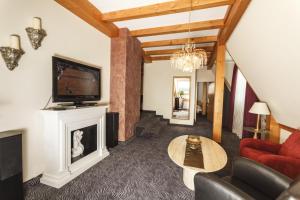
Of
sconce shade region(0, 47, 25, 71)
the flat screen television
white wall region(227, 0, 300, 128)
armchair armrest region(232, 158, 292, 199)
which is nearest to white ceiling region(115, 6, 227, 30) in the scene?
white wall region(227, 0, 300, 128)

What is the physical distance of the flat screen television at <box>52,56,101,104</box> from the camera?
2.06 metres

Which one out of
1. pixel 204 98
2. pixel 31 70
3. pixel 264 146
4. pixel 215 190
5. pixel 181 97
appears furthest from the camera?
pixel 204 98

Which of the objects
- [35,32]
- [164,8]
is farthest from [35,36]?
[164,8]

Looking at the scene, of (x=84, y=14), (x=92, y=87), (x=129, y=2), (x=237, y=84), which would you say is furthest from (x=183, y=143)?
(x=237, y=84)

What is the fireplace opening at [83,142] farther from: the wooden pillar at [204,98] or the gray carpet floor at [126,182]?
the wooden pillar at [204,98]

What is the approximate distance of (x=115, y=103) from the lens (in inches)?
142

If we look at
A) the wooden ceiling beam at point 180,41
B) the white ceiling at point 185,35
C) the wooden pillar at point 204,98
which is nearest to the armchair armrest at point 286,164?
the white ceiling at point 185,35

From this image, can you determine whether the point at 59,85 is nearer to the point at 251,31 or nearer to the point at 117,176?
the point at 117,176

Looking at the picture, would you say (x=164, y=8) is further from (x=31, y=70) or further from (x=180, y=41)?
(x=31, y=70)

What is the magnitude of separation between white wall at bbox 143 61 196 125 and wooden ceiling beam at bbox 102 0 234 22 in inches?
133

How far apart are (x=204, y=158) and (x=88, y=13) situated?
298cm

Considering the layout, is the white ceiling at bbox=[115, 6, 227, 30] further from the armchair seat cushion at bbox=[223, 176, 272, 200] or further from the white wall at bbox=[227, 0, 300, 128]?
the armchair seat cushion at bbox=[223, 176, 272, 200]

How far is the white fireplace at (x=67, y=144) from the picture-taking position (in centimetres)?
195

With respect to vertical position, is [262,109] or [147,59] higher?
[147,59]
